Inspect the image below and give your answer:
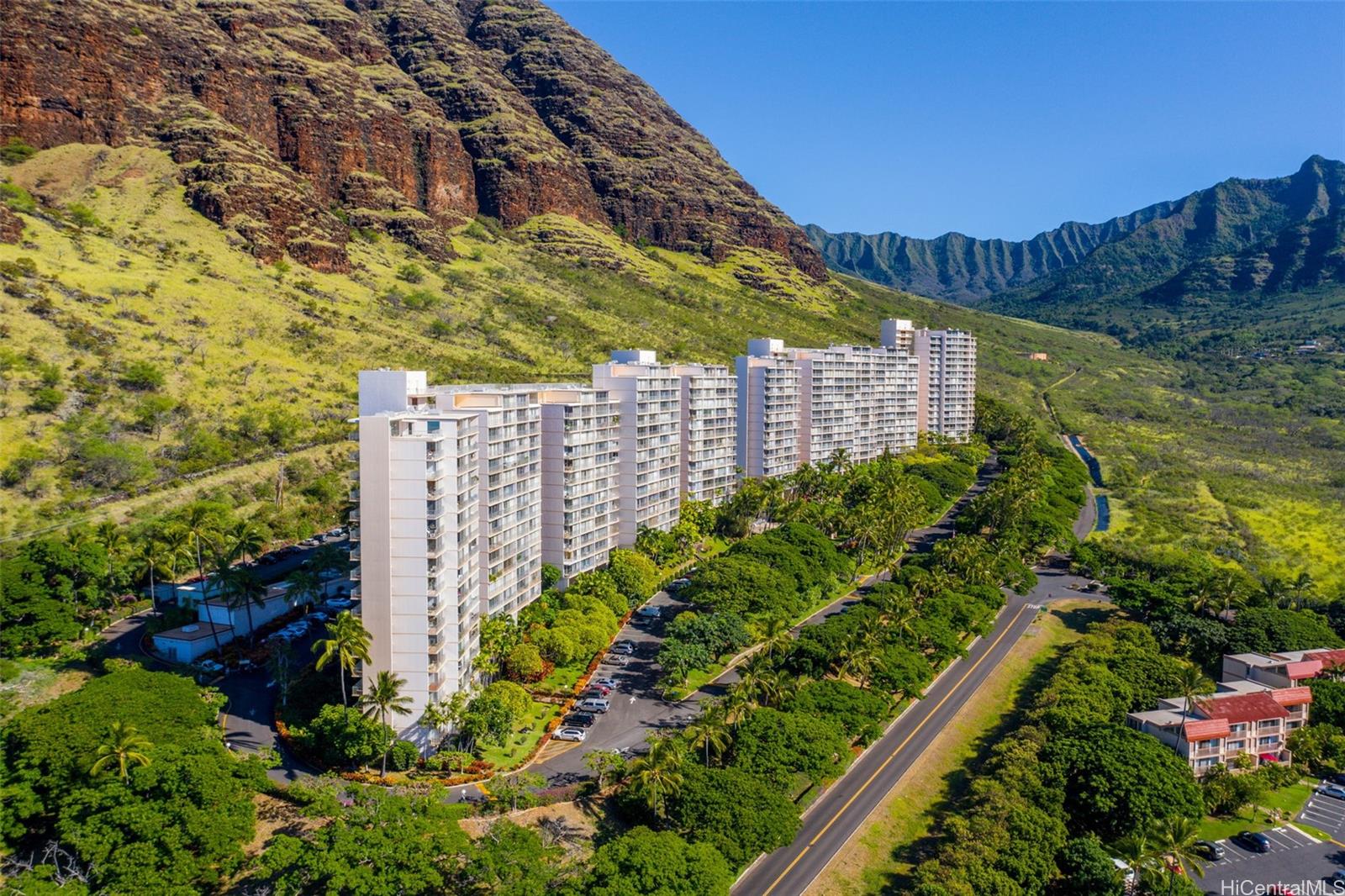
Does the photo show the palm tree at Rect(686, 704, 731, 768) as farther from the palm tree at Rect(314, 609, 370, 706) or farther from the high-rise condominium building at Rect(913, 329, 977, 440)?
the high-rise condominium building at Rect(913, 329, 977, 440)

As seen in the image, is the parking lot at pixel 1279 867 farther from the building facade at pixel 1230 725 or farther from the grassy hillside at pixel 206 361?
the grassy hillside at pixel 206 361

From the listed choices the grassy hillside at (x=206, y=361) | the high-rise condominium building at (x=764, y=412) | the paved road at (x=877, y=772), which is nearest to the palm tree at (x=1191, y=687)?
the paved road at (x=877, y=772)

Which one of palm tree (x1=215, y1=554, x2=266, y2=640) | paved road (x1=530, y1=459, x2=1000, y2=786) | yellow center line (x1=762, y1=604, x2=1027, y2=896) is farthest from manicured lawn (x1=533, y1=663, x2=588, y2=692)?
palm tree (x1=215, y1=554, x2=266, y2=640)

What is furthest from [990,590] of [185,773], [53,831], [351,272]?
[351,272]

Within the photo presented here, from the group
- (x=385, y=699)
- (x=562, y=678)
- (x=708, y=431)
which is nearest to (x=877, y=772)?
(x=562, y=678)

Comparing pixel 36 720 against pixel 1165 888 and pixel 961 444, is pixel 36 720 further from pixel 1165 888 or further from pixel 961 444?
pixel 961 444

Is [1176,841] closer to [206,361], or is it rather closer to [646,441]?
[646,441]
